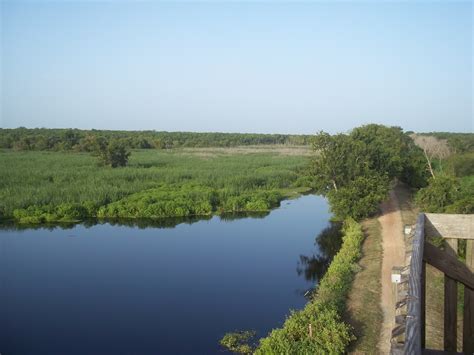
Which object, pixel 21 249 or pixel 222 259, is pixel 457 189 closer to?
pixel 222 259

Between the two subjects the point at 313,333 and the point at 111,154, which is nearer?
the point at 313,333

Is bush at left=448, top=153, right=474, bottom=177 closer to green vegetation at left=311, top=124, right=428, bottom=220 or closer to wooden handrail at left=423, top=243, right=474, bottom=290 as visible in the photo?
green vegetation at left=311, top=124, right=428, bottom=220

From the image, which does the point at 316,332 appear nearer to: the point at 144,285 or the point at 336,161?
the point at 144,285

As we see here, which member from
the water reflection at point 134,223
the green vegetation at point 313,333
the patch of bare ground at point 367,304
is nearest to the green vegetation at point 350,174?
the patch of bare ground at point 367,304

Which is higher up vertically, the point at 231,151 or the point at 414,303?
the point at 414,303

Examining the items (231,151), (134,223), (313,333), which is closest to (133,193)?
(134,223)

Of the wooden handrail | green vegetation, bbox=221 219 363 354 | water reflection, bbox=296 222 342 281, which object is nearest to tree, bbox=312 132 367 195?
water reflection, bbox=296 222 342 281

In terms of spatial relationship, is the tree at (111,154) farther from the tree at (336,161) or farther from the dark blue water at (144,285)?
the tree at (336,161)
